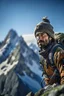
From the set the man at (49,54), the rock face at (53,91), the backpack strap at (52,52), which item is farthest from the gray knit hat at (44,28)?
the rock face at (53,91)

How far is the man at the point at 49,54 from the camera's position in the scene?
612cm

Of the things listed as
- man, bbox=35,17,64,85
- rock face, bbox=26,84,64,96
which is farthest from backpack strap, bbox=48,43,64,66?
rock face, bbox=26,84,64,96

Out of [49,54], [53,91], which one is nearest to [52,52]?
[49,54]

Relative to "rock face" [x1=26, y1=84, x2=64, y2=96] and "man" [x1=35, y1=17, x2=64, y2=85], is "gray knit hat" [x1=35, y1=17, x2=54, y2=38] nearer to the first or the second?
"man" [x1=35, y1=17, x2=64, y2=85]

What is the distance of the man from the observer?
6.12 metres

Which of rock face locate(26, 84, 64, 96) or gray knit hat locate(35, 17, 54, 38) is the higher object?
gray knit hat locate(35, 17, 54, 38)

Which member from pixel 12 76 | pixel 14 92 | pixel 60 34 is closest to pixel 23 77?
pixel 12 76

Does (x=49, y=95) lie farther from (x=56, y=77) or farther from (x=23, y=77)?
(x=23, y=77)

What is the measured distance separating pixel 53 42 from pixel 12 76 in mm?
172722

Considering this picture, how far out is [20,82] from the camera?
552ft

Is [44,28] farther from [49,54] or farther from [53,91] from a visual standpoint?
[53,91]

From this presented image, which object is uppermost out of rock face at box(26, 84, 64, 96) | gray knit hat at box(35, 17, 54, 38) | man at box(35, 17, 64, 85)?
gray knit hat at box(35, 17, 54, 38)

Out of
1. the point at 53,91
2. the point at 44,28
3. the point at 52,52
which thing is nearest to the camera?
the point at 53,91

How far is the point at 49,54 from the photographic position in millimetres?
6348
